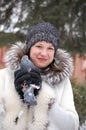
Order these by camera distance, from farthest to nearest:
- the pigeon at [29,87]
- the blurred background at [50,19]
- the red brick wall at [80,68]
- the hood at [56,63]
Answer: the blurred background at [50,19]
the red brick wall at [80,68]
the hood at [56,63]
the pigeon at [29,87]

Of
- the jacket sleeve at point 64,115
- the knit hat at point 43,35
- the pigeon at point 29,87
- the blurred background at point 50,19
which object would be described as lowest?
the blurred background at point 50,19

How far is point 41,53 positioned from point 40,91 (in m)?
0.26

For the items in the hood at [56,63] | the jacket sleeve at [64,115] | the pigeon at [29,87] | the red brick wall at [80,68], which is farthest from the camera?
the red brick wall at [80,68]

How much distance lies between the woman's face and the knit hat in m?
0.03

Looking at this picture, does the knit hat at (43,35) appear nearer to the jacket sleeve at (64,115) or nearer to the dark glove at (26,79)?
the dark glove at (26,79)

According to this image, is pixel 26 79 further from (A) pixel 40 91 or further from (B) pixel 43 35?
(B) pixel 43 35

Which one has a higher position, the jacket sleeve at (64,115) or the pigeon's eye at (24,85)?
the pigeon's eye at (24,85)

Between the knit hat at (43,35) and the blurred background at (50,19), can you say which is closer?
the knit hat at (43,35)

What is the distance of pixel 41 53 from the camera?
322 centimetres

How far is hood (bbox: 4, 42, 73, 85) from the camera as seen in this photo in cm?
326

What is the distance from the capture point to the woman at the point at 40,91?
3119 millimetres

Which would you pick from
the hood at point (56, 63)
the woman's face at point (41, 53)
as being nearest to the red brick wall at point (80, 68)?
the hood at point (56, 63)

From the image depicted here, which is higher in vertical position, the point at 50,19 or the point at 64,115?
the point at 64,115

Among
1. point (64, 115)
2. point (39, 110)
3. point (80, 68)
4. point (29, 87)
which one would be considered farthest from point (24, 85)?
point (80, 68)
